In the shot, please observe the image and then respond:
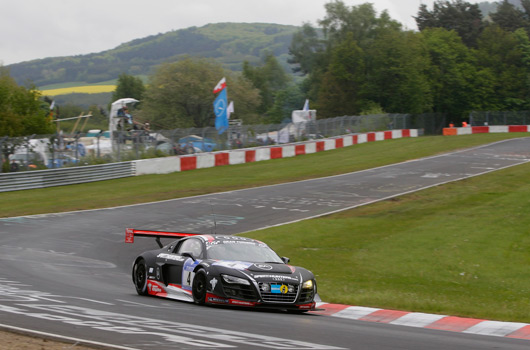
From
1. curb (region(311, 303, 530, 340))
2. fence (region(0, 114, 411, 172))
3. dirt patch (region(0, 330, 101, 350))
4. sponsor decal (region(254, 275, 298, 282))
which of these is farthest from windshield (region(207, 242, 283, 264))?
fence (region(0, 114, 411, 172))

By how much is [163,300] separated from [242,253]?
4.72 feet

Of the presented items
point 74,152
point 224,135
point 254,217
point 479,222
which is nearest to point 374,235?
point 479,222

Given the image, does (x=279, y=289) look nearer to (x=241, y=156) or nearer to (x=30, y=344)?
(x=30, y=344)

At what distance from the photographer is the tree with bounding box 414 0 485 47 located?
94562mm

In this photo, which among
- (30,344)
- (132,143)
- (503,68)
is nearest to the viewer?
(30,344)

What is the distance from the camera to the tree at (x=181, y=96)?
261 ft

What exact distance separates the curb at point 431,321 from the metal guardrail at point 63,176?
20.8m

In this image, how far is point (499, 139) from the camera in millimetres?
49562

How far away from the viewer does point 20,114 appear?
47.8 m

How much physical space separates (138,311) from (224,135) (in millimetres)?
29501

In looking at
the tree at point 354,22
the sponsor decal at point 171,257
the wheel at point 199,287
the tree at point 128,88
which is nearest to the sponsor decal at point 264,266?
the wheel at point 199,287

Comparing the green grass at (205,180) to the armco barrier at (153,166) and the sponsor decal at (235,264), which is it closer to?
the armco barrier at (153,166)

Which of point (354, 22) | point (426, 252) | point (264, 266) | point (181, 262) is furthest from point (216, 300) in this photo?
point (354, 22)

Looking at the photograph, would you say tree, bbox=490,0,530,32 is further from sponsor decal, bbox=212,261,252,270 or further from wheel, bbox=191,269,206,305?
wheel, bbox=191,269,206,305
